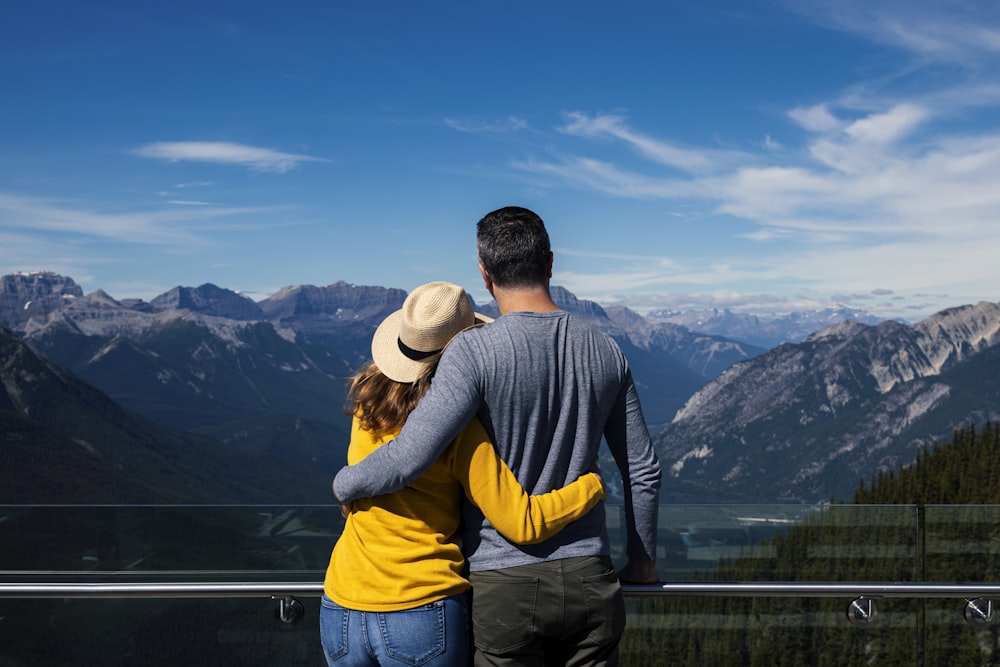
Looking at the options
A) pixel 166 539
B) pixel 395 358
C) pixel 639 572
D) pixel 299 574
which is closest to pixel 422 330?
pixel 395 358

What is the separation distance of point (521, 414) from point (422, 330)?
45 cm

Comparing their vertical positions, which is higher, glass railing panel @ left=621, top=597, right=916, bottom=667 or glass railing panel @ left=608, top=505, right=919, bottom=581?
glass railing panel @ left=608, top=505, right=919, bottom=581

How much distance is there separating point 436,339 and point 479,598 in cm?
93

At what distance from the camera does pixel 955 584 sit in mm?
4746

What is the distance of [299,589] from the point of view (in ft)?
14.6

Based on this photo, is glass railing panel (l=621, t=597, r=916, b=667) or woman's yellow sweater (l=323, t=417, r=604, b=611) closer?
woman's yellow sweater (l=323, t=417, r=604, b=611)

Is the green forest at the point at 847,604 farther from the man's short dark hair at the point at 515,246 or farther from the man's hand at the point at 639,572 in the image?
the man's short dark hair at the point at 515,246

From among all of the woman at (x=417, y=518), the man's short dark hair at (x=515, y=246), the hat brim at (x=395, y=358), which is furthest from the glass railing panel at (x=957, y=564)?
the hat brim at (x=395, y=358)

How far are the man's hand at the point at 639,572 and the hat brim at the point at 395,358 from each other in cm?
126

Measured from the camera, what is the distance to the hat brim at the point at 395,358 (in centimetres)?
314

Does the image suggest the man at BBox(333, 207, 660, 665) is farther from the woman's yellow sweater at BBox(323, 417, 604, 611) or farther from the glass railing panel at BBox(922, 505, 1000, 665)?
the glass railing panel at BBox(922, 505, 1000, 665)

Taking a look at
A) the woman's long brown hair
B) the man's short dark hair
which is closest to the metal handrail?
the woman's long brown hair

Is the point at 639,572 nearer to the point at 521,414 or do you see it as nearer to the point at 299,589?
the point at 521,414

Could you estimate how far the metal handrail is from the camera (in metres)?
4.43
